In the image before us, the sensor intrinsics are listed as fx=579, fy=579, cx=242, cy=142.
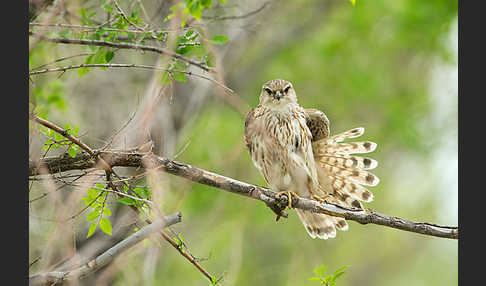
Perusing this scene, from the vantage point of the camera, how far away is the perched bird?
498 cm

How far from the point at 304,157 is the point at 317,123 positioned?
510 mm

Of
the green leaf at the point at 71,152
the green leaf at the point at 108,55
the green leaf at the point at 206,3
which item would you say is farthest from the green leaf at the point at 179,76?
the green leaf at the point at 71,152

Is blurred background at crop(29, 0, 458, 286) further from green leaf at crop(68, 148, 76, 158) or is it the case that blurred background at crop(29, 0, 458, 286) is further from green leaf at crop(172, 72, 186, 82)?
green leaf at crop(68, 148, 76, 158)

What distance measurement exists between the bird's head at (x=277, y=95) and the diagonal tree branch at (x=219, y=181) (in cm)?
123

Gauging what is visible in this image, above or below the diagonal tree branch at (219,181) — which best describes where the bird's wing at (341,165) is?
above

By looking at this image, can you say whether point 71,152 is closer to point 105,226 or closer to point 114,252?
point 105,226

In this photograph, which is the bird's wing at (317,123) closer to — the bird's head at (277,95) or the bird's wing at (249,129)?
the bird's head at (277,95)

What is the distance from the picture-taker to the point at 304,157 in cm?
501

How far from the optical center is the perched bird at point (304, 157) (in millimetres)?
4984

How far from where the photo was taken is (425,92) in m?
11.0

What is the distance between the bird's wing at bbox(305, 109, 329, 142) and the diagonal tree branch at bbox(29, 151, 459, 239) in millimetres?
1398

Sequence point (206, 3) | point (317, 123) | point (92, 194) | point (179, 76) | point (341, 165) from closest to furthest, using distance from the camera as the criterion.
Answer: point (206, 3) < point (92, 194) < point (179, 76) < point (341, 165) < point (317, 123)

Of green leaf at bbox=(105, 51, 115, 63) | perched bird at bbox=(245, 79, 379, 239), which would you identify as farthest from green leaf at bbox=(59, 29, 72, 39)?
perched bird at bbox=(245, 79, 379, 239)

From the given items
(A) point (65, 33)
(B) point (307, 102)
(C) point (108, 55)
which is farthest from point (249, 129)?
(B) point (307, 102)
